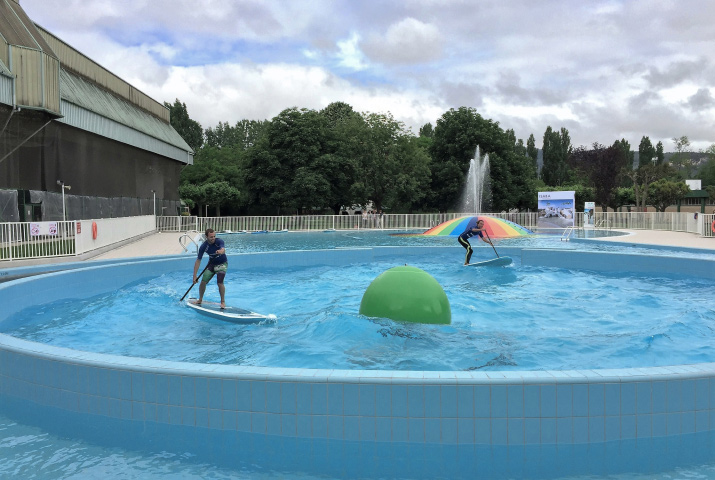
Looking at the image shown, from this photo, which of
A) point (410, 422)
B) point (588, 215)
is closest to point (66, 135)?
point (410, 422)

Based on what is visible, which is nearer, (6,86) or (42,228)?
(42,228)

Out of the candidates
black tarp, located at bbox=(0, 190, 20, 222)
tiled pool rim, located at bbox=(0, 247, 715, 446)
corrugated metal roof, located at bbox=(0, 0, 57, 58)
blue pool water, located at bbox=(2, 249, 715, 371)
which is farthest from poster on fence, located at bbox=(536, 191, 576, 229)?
tiled pool rim, located at bbox=(0, 247, 715, 446)

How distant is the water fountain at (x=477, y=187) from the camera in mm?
49375

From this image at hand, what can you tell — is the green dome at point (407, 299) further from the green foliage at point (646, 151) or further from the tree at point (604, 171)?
the green foliage at point (646, 151)

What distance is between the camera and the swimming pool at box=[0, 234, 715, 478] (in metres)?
5.30

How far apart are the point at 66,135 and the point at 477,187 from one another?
107 feet

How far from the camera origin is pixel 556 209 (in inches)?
1491

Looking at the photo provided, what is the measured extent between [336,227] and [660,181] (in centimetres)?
4346

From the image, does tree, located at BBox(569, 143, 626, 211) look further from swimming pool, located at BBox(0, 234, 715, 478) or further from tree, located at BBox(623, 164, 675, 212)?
swimming pool, located at BBox(0, 234, 715, 478)

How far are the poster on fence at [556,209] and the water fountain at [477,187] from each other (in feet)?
34.4

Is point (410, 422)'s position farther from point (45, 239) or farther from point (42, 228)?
point (45, 239)

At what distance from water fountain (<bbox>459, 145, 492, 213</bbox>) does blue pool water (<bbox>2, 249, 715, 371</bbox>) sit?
33.1 metres

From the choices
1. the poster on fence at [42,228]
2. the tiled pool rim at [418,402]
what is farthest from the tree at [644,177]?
the tiled pool rim at [418,402]

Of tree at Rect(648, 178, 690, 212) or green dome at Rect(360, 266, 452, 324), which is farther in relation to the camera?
tree at Rect(648, 178, 690, 212)
